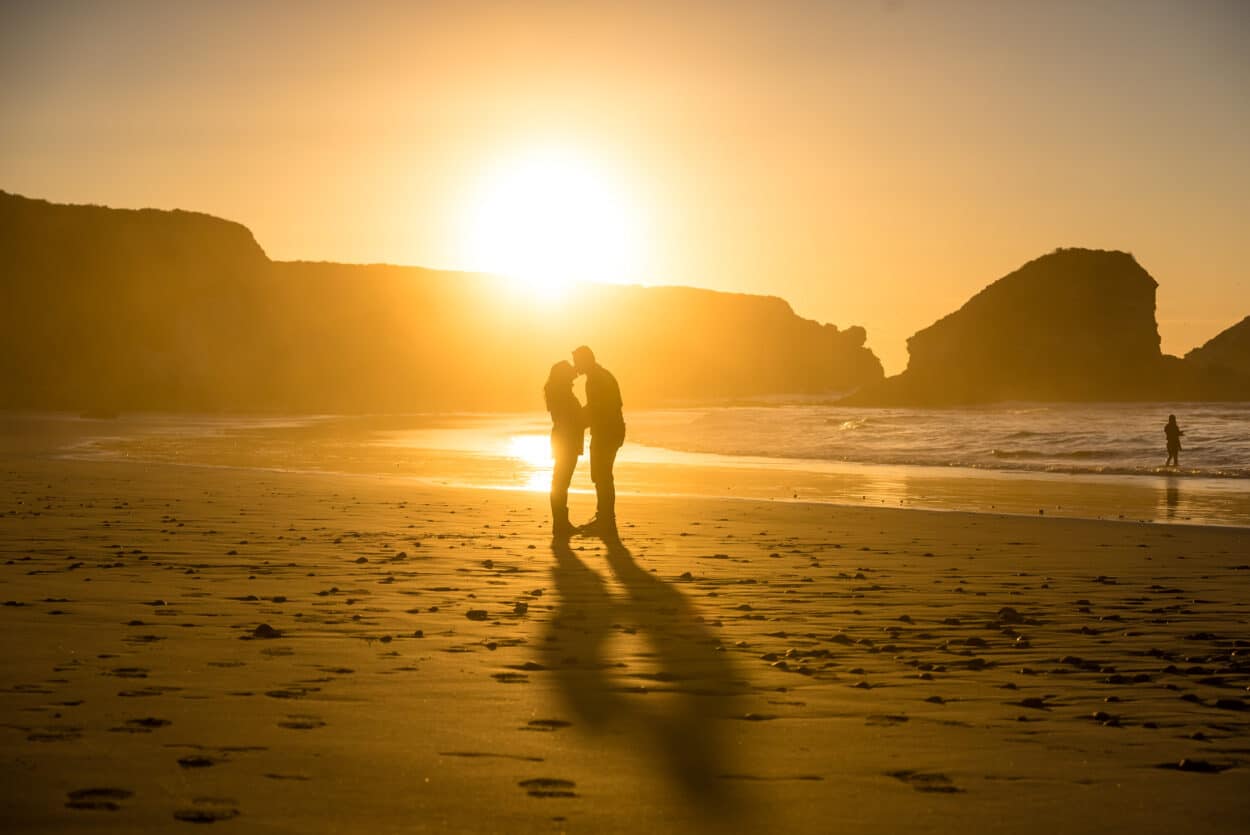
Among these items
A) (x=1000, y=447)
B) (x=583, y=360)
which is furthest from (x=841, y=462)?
(x=583, y=360)

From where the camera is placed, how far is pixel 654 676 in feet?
20.3

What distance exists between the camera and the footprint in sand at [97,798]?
3.86 metres

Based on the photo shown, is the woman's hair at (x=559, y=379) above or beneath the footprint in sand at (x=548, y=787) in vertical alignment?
above

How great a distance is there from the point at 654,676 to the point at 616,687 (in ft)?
1.11

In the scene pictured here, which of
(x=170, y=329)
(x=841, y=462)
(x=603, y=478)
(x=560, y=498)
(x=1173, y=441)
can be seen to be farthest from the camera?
(x=170, y=329)

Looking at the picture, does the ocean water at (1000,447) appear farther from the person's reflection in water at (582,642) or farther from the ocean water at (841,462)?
the person's reflection in water at (582,642)

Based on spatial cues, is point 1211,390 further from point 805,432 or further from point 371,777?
point 371,777

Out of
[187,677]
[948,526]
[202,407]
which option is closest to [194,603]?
[187,677]

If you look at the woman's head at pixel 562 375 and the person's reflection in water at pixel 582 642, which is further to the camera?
the woman's head at pixel 562 375

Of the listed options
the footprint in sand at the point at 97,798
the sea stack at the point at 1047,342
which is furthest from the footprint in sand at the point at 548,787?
the sea stack at the point at 1047,342

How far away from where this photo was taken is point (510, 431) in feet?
171

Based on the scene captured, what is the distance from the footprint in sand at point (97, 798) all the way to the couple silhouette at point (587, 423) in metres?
9.04

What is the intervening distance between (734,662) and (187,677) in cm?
275

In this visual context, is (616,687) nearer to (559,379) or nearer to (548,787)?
(548,787)
